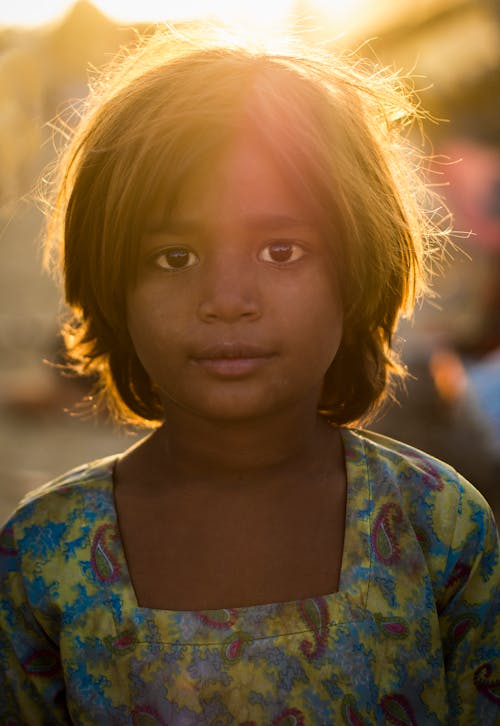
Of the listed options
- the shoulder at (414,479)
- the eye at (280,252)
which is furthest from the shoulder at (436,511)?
the eye at (280,252)

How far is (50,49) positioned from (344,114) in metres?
2.60

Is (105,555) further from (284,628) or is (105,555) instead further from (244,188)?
(244,188)

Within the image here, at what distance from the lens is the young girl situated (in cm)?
129

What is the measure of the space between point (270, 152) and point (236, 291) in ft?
0.76

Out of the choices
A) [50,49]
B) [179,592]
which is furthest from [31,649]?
[50,49]

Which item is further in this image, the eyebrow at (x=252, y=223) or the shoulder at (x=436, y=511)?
the shoulder at (x=436, y=511)

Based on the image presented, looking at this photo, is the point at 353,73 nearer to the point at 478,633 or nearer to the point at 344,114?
the point at 344,114

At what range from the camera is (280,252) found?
1318 millimetres

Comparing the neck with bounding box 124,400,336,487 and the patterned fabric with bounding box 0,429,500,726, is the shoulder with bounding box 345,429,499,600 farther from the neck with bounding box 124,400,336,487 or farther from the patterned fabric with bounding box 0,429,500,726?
the neck with bounding box 124,400,336,487

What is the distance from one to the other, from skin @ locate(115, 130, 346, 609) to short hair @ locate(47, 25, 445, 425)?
1.6 inches

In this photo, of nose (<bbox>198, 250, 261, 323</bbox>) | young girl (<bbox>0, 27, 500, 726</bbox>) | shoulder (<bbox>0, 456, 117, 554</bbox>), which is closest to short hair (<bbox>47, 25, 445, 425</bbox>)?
young girl (<bbox>0, 27, 500, 726</bbox>)

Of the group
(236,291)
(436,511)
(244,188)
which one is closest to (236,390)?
(236,291)

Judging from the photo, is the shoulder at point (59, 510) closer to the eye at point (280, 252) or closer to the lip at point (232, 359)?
the lip at point (232, 359)

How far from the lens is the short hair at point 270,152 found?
4.39 feet
